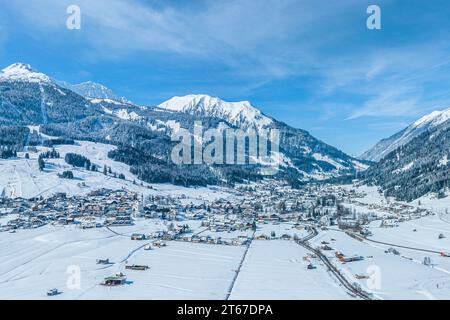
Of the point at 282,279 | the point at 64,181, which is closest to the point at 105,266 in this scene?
the point at 282,279

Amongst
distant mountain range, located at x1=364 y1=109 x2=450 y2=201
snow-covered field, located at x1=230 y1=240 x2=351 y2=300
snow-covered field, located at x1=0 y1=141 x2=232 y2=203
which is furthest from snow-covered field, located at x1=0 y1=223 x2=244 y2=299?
distant mountain range, located at x1=364 y1=109 x2=450 y2=201

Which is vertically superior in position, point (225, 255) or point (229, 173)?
point (229, 173)

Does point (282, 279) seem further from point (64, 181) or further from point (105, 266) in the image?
point (64, 181)

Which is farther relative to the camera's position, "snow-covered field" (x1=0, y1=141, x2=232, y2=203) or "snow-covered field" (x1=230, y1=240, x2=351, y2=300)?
"snow-covered field" (x1=0, y1=141, x2=232, y2=203)

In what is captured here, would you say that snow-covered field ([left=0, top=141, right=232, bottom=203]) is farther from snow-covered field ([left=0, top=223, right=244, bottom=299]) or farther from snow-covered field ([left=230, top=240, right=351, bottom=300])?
snow-covered field ([left=230, top=240, right=351, bottom=300])

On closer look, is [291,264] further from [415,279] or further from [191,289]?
[191,289]

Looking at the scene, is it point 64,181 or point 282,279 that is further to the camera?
point 64,181

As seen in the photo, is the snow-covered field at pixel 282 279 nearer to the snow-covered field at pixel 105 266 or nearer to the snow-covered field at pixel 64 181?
A: the snow-covered field at pixel 105 266

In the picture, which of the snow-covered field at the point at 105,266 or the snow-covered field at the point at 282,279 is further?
the snow-covered field at the point at 105,266

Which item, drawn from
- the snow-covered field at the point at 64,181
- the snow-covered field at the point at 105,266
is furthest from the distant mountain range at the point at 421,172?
the snow-covered field at the point at 105,266
